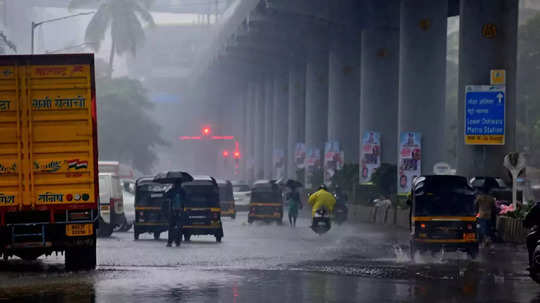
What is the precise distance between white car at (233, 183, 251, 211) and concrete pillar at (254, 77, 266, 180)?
40.8 meters

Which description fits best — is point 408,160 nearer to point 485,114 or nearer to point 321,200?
point 485,114

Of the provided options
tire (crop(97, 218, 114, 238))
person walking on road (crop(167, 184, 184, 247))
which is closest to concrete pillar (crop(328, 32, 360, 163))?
tire (crop(97, 218, 114, 238))

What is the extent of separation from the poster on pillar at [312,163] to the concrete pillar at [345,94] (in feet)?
11.1

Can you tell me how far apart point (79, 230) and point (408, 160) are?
2670 cm

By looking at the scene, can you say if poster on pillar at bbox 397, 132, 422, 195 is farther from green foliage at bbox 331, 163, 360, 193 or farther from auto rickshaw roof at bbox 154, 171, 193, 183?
auto rickshaw roof at bbox 154, 171, 193, 183

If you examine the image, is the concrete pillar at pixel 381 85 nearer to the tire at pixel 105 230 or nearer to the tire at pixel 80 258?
the tire at pixel 105 230

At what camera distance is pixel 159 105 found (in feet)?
565

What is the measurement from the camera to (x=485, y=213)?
93.9 ft

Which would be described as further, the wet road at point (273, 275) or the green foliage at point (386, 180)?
the green foliage at point (386, 180)

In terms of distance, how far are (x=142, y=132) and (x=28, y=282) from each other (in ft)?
290

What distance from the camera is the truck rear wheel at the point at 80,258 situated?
20.5 metres

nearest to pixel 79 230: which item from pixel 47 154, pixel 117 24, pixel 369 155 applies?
pixel 47 154

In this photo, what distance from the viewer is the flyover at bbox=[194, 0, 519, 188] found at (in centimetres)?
3934

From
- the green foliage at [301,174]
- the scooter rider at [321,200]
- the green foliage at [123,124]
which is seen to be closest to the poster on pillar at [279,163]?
the green foliage at [301,174]
